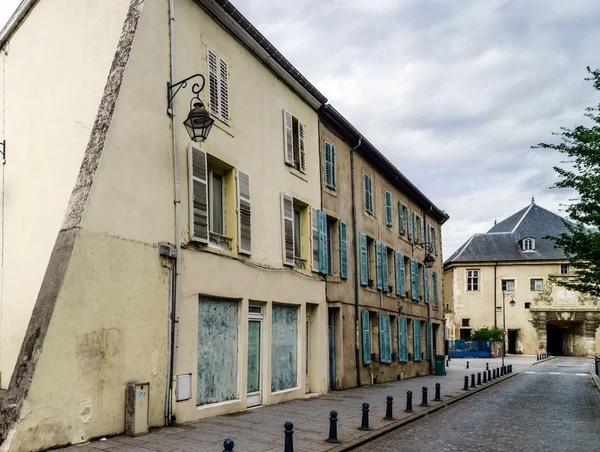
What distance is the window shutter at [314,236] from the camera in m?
15.3

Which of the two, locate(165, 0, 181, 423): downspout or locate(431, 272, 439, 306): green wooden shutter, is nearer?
locate(165, 0, 181, 423): downspout

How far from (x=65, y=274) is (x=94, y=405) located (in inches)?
75.5

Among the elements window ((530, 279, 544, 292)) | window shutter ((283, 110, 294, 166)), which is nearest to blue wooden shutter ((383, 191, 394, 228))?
window shutter ((283, 110, 294, 166))

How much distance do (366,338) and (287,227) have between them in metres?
6.28

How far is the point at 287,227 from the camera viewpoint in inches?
550

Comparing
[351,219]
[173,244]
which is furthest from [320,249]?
[173,244]

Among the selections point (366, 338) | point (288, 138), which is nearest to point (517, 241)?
point (366, 338)

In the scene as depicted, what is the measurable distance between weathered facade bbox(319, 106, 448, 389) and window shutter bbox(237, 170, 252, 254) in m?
4.47

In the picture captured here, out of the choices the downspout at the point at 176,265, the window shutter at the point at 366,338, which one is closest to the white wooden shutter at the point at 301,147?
the downspout at the point at 176,265

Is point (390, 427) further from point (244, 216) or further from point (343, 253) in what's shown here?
point (343, 253)

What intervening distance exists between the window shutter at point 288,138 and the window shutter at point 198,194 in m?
3.75

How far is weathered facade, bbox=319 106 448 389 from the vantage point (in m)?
17.0

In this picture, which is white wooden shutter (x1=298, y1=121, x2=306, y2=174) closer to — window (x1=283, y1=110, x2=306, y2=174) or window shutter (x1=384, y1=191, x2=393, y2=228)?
window (x1=283, y1=110, x2=306, y2=174)

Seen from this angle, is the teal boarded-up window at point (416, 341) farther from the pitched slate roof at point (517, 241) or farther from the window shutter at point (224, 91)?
the pitched slate roof at point (517, 241)
